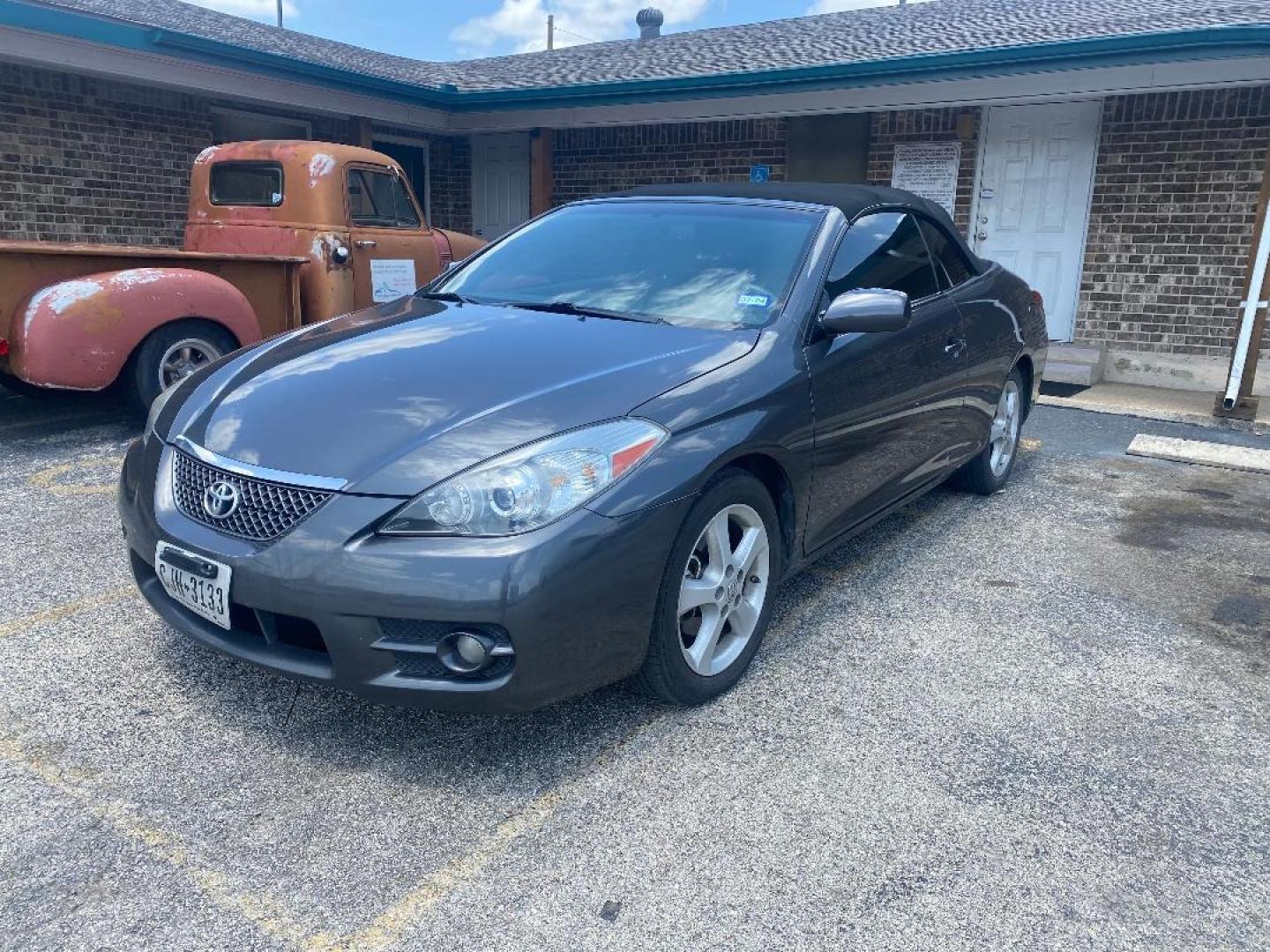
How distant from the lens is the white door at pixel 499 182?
548 inches

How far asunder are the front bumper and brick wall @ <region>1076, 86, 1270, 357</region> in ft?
29.1

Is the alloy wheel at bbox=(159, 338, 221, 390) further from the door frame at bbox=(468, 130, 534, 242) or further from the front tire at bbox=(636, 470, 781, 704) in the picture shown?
the door frame at bbox=(468, 130, 534, 242)

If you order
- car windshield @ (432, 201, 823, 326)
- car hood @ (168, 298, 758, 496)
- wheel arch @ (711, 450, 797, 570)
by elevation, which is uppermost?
car windshield @ (432, 201, 823, 326)

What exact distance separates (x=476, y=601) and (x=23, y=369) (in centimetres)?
421

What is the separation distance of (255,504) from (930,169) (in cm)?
985

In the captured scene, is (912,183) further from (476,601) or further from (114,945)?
(114,945)

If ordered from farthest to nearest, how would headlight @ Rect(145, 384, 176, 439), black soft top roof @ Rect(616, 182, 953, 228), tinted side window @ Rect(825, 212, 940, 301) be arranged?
black soft top roof @ Rect(616, 182, 953, 228)
tinted side window @ Rect(825, 212, 940, 301)
headlight @ Rect(145, 384, 176, 439)

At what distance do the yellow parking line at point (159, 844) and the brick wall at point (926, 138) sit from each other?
9.97 m

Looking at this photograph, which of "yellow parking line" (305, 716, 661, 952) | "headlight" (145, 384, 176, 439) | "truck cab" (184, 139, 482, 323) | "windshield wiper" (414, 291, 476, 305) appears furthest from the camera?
"truck cab" (184, 139, 482, 323)

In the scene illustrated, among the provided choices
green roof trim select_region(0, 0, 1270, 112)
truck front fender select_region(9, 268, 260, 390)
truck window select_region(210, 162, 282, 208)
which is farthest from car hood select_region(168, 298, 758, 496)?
green roof trim select_region(0, 0, 1270, 112)

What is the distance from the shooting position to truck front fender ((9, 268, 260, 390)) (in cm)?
525

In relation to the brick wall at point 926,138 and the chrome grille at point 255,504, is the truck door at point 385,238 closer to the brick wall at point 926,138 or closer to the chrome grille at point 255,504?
the chrome grille at point 255,504

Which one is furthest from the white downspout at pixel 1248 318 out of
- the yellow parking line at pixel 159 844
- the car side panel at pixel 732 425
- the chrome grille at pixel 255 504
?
the yellow parking line at pixel 159 844

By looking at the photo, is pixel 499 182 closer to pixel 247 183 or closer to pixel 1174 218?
pixel 247 183
